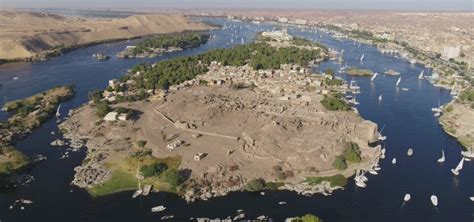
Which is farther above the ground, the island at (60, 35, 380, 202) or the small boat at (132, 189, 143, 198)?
the island at (60, 35, 380, 202)

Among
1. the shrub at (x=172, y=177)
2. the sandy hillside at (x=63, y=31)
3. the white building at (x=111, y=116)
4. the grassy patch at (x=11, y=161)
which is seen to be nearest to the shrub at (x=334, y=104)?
the white building at (x=111, y=116)

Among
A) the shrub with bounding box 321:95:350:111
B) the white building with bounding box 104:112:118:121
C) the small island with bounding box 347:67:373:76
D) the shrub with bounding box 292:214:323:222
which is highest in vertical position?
the shrub with bounding box 321:95:350:111

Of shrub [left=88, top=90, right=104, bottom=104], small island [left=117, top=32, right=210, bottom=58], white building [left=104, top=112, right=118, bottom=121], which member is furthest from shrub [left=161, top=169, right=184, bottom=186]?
small island [left=117, top=32, right=210, bottom=58]

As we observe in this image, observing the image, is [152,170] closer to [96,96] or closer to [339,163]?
[339,163]

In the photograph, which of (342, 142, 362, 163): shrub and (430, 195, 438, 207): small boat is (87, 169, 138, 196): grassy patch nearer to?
(342, 142, 362, 163): shrub

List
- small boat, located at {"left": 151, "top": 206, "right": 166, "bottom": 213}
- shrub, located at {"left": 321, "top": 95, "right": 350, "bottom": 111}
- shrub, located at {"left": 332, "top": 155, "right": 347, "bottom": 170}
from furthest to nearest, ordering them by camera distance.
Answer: shrub, located at {"left": 321, "top": 95, "right": 350, "bottom": 111}
shrub, located at {"left": 332, "top": 155, "right": 347, "bottom": 170}
small boat, located at {"left": 151, "top": 206, "right": 166, "bottom": 213}

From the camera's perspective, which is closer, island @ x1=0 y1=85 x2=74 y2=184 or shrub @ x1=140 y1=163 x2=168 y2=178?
shrub @ x1=140 y1=163 x2=168 y2=178

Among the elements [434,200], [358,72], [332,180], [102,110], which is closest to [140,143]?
[102,110]
